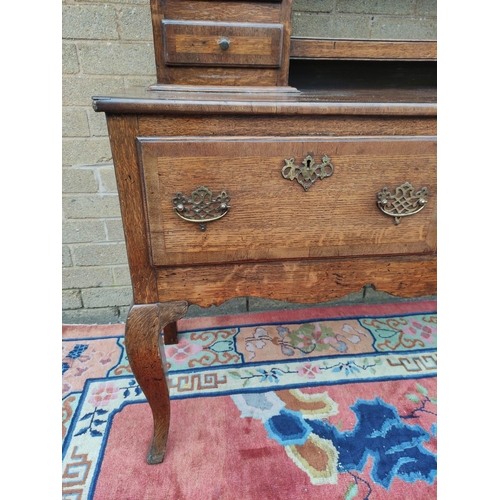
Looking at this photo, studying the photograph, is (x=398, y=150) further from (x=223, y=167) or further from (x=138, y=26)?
(x=138, y=26)

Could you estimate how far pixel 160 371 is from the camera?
0.83m

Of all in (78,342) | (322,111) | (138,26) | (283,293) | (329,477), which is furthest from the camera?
(78,342)

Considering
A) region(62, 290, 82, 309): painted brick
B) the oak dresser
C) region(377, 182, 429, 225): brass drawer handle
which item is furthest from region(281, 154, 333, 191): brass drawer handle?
region(62, 290, 82, 309): painted brick

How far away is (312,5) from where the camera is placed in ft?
3.94

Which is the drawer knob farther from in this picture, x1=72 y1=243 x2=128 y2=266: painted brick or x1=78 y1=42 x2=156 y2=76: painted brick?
x1=72 y1=243 x2=128 y2=266: painted brick

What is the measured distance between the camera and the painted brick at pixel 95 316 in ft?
5.06

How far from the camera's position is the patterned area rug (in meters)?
0.90

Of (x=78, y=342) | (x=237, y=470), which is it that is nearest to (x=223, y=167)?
(x=237, y=470)

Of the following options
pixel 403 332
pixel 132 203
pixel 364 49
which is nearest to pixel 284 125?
pixel 132 203

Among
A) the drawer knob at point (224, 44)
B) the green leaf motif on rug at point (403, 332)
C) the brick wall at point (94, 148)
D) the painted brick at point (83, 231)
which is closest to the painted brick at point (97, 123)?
the brick wall at point (94, 148)

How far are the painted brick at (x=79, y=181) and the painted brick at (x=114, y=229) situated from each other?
13 centimetres

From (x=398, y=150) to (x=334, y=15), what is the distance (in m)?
0.81

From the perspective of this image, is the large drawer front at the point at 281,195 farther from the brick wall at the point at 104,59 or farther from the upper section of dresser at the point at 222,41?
the brick wall at the point at 104,59

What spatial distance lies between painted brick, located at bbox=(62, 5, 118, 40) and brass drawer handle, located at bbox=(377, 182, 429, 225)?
1.06m
